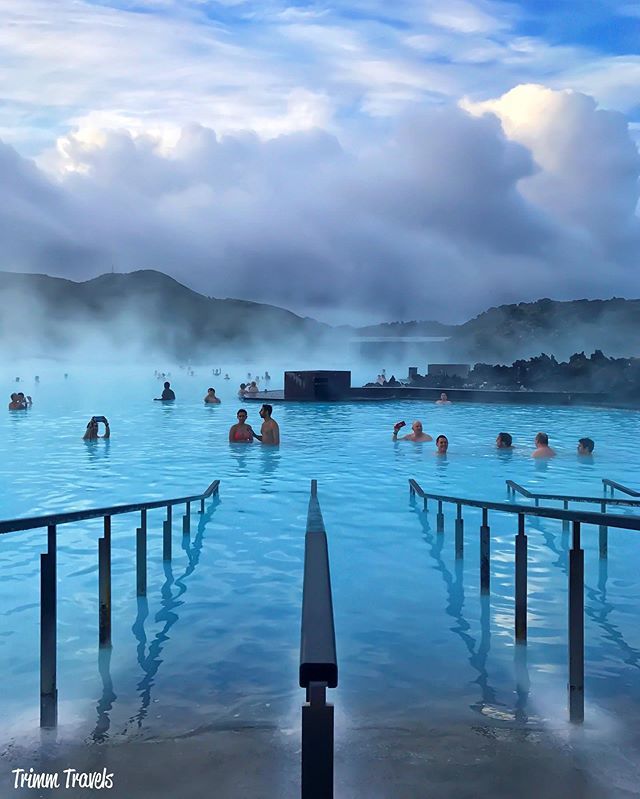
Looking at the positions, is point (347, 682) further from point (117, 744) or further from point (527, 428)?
point (527, 428)

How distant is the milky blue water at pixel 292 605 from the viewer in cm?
412

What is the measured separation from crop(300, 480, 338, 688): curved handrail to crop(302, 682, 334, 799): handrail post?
23 mm

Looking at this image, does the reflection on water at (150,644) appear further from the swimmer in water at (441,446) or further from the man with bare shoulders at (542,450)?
the man with bare shoulders at (542,450)

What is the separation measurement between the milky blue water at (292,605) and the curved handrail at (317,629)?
2122 mm

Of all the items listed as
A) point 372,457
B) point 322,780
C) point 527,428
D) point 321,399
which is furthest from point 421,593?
point 321,399

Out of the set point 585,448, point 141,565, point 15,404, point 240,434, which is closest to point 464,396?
point 585,448

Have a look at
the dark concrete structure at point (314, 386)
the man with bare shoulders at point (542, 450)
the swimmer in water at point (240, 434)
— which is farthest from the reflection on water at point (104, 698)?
the dark concrete structure at point (314, 386)

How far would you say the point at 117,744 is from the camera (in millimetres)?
3312

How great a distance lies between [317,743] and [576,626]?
2.36 meters

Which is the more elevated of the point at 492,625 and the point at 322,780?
the point at 322,780

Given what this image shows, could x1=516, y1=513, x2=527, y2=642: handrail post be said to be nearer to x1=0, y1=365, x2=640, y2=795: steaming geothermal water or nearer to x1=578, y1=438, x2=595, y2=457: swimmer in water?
x1=0, y1=365, x2=640, y2=795: steaming geothermal water

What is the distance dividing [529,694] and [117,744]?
217 centimetres

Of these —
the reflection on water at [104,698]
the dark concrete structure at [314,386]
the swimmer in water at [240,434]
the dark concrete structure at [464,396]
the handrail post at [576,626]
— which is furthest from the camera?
the dark concrete structure at [314,386]

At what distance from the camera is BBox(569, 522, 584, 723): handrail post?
345 centimetres
